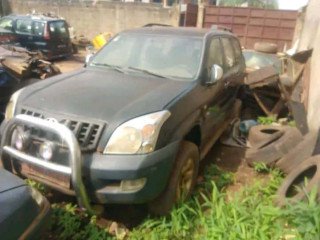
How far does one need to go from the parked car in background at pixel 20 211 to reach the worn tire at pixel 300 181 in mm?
2120

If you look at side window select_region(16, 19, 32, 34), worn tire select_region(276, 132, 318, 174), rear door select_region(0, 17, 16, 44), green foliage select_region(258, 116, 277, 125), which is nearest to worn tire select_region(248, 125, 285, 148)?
worn tire select_region(276, 132, 318, 174)

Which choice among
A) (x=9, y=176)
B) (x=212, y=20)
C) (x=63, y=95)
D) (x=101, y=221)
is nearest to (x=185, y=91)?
(x=63, y=95)

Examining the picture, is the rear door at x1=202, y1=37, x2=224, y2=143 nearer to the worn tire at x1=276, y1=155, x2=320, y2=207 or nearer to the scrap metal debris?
the worn tire at x1=276, y1=155, x2=320, y2=207

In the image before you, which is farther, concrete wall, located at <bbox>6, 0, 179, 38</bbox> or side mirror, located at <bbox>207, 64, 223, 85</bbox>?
concrete wall, located at <bbox>6, 0, 179, 38</bbox>

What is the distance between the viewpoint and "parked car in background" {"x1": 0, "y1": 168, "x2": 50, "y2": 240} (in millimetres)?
1748

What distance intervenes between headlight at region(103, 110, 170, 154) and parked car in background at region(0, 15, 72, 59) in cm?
1115

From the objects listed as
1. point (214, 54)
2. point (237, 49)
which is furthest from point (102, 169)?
point (237, 49)

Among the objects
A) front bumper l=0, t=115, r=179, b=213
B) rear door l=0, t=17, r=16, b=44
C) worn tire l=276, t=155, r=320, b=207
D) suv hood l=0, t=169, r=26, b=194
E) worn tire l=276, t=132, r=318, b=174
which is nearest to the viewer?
suv hood l=0, t=169, r=26, b=194

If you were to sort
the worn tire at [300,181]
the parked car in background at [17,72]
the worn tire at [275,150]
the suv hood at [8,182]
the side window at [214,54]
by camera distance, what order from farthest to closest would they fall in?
1. the parked car in background at [17,72]
2. the worn tire at [275,150]
3. the side window at [214,54]
4. the worn tire at [300,181]
5. the suv hood at [8,182]

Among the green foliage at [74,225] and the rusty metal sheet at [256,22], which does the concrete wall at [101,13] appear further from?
the green foliage at [74,225]

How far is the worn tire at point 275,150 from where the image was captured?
4016mm

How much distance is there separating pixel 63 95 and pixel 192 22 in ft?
46.4

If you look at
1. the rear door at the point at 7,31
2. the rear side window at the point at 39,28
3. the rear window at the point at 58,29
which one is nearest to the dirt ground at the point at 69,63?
the rear window at the point at 58,29

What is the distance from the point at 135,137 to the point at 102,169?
0.36 m
